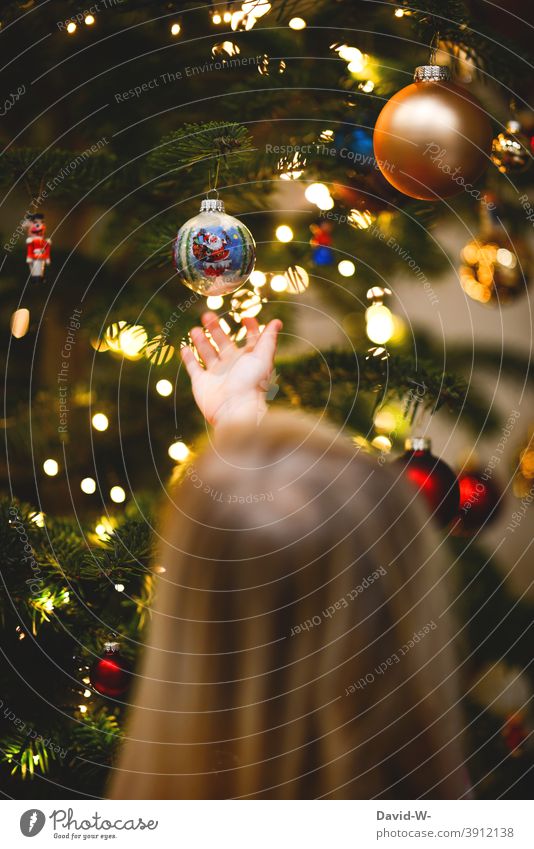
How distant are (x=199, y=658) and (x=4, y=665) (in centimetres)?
21

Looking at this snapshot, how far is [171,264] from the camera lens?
2.39 ft

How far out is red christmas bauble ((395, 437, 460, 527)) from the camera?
68 cm

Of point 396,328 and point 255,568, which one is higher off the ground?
point 396,328

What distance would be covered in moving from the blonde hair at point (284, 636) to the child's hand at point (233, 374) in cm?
2

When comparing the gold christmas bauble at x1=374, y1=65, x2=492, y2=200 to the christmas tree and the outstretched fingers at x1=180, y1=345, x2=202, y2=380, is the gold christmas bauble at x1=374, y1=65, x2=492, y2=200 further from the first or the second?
the outstretched fingers at x1=180, y1=345, x2=202, y2=380

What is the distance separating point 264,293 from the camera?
2.60ft

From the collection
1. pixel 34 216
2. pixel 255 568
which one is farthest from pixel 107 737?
pixel 34 216

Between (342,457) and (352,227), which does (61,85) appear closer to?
(352,227)

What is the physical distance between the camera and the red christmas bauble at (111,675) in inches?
25.3

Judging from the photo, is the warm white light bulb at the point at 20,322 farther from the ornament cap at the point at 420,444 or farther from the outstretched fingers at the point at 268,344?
the ornament cap at the point at 420,444

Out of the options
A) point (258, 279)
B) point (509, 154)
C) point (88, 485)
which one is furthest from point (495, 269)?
point (88, 485)

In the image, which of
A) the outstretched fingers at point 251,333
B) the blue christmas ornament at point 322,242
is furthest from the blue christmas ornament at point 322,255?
the outstretched fingers at point 251,333

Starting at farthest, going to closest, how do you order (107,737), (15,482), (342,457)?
(15,482), (107,737), (342,457)

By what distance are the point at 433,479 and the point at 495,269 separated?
0.23 m
